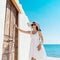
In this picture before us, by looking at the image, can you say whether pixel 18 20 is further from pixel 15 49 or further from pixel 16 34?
pixel 15 49

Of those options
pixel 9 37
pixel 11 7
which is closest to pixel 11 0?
pixel 11 7

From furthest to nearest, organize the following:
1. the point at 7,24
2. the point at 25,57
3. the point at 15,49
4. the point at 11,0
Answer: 1. the point at 25,57
2. the point at 15,49
3. the point at 11,0
4. the point at 7,24

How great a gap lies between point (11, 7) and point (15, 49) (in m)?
0.91

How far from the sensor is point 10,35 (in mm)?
3268

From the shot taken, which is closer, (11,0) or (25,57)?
(11,0)

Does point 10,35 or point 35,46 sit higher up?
point 10,35

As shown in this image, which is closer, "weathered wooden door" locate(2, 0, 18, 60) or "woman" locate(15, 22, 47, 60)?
"weathered wooden door" locate(2, 0, 18, 60)

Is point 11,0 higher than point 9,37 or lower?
higher

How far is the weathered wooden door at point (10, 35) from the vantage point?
2989 mm

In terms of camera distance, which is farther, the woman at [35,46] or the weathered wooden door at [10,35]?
the woman at [35,46]

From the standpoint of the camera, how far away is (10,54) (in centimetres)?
330

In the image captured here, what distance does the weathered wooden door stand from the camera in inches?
118

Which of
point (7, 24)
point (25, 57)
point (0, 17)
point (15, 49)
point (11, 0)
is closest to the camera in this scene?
point (0, 17)

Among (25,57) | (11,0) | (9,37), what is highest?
(11,0)
